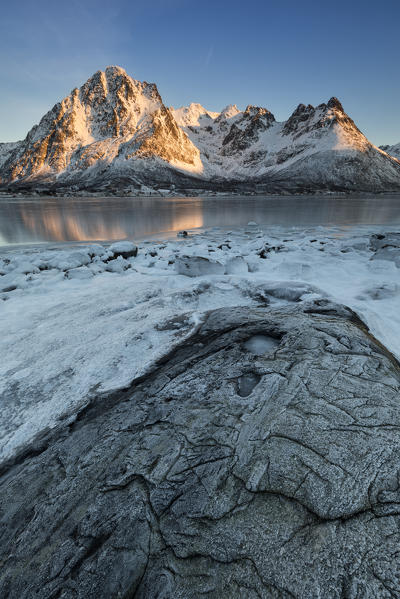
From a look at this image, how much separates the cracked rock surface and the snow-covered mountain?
360 ft

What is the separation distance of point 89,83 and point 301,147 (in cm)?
13777

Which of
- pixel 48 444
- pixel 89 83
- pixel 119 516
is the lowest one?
pixel 48 444

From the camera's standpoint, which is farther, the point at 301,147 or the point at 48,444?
the point at 301,147

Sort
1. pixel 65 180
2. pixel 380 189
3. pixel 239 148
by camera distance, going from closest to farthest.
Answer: pixel 380 189 < pixel 65 180 < pixel 239 148

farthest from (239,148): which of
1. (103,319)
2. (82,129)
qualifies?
(103,319)

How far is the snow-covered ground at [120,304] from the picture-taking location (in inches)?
108

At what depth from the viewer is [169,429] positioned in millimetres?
1872

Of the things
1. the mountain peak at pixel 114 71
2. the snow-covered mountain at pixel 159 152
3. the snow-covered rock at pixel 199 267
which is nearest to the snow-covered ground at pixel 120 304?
the snow-covered rock at pixel 199 267

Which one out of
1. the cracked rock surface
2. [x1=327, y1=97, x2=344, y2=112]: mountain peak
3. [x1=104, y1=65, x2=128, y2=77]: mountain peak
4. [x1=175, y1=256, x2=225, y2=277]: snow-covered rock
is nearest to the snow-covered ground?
[x1=175, y1=256, x2=225, y2=277]: snow-covered rock

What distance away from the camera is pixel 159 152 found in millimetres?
137500

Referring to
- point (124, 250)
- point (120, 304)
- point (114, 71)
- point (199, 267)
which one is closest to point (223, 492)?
point (120, 304)

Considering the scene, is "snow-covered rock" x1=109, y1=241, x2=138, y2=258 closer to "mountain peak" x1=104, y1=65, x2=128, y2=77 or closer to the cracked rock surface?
the cracked rock surface

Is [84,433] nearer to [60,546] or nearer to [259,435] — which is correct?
[60,546]

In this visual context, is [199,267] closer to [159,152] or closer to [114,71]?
[159,152]
